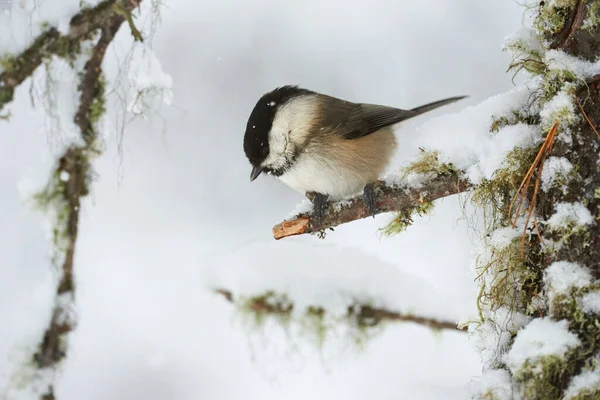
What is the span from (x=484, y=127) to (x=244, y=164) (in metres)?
2.09

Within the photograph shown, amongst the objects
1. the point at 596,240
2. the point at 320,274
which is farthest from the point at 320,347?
the point at 596,240

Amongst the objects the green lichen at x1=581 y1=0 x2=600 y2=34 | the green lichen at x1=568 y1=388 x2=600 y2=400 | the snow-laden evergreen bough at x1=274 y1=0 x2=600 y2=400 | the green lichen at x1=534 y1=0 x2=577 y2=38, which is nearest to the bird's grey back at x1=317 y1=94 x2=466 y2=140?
the snow-laden evergreen bough at x1=274 y1=0 x2=600 y2=400

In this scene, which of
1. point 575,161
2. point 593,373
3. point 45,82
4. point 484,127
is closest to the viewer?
point 593,373

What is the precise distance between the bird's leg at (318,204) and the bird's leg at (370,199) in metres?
0.14

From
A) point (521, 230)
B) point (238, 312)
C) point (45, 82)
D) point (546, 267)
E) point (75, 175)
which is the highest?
point (45, 82)

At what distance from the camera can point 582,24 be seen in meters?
1.20

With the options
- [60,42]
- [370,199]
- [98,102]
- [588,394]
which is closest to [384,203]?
[370,199]

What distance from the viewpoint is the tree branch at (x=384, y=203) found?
4.88ft

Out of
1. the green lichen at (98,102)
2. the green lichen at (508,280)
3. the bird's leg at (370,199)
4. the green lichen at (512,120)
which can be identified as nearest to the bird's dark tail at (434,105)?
the bird's leg at (370,199)

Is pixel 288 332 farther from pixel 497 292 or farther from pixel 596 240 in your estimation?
pixel 596 240

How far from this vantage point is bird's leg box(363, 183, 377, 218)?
1.67 metres

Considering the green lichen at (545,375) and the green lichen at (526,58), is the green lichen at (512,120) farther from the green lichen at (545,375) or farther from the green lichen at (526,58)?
the green lichen at (545,375)

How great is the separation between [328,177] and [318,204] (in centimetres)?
11

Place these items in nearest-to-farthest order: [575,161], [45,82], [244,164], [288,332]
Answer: [575,161], [45,82], [288,332], [244,164]
